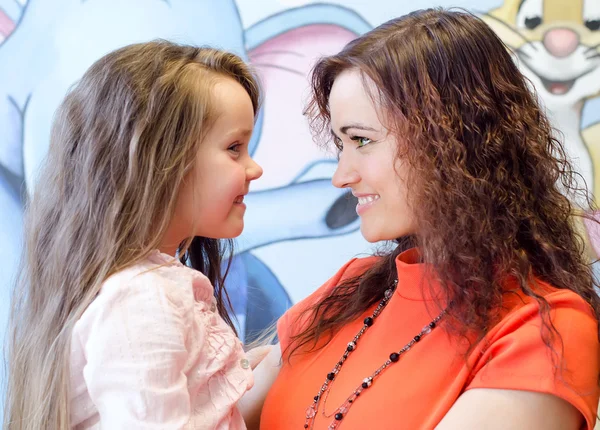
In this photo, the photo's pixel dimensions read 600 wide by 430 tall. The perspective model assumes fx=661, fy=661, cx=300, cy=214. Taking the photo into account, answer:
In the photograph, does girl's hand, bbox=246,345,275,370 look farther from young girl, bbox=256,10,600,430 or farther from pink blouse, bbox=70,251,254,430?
pink blouse, bbox=70,251,254,430

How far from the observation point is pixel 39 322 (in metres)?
1.12

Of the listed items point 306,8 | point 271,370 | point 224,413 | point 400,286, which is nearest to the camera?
point 224,413

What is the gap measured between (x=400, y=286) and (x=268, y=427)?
14.2 inches

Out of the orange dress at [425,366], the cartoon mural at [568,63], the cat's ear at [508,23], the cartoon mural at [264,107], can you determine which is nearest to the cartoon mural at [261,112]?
the cartoon mural at [264,107]

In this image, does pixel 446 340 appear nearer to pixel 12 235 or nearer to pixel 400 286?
pixel 400 286

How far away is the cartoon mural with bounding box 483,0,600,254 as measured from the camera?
178cm

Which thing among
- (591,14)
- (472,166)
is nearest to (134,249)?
(472,166)

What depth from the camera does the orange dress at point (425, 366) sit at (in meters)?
0.99

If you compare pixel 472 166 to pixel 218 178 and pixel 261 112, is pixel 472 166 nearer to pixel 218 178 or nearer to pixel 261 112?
pixel 218 178

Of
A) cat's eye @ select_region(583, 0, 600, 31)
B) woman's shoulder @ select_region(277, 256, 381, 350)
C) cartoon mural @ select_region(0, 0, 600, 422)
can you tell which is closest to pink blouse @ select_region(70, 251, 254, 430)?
woman's shoulder @ select_region(277, 256, 381, 350)

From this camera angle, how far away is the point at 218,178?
3.83 feet

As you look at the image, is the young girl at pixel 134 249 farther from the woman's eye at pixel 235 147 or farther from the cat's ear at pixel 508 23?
the cat's ear at pixel 508 23

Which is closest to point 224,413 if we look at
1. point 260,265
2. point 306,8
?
point 260,265

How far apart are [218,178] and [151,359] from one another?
1.16 feet
